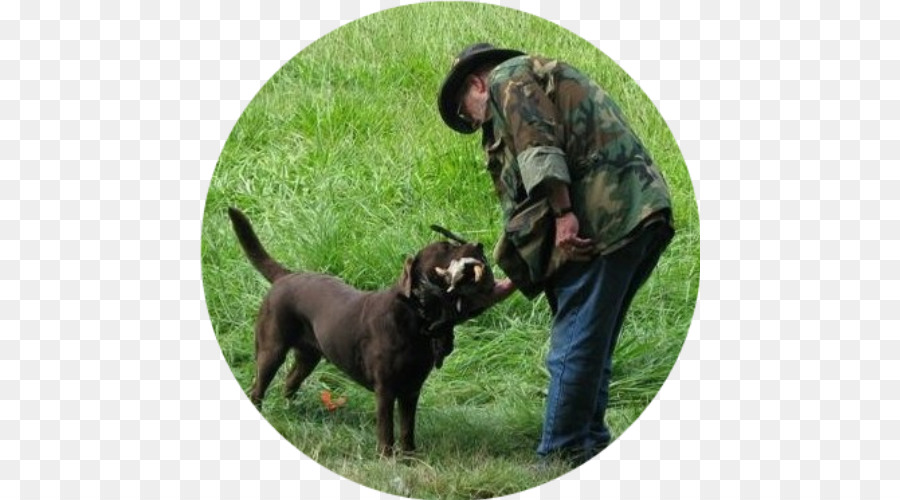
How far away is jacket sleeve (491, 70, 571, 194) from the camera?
6.14 metres

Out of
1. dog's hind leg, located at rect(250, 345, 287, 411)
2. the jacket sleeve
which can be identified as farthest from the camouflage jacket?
dog's hind leg, located at rect(250, 345, 287, 411)

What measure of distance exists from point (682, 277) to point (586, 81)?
106 centimetres

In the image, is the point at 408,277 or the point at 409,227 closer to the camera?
the point at 408,277

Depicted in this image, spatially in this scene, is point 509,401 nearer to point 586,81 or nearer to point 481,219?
point 481,219

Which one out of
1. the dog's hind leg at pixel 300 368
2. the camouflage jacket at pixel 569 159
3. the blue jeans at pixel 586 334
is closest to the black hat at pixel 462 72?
the camouflage jacket at pixel 569 159

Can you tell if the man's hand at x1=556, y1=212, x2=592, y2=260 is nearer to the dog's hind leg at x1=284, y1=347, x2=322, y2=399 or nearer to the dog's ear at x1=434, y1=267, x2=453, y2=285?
the dog's ear at x1=434, y1=267, x2=453, y2=285

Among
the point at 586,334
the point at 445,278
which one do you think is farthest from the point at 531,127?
the point at 586,334

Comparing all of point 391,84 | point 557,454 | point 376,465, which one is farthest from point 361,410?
point 391,84

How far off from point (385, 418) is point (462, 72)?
59.7 inches

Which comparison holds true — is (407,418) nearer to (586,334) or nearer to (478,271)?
(478,271)

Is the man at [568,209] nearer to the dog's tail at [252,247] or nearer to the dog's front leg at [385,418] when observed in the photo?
the dog's front leg at [385,418]

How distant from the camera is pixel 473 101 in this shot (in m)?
6.70

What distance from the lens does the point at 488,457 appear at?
6711 millimetres

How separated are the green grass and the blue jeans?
0.16 meters
